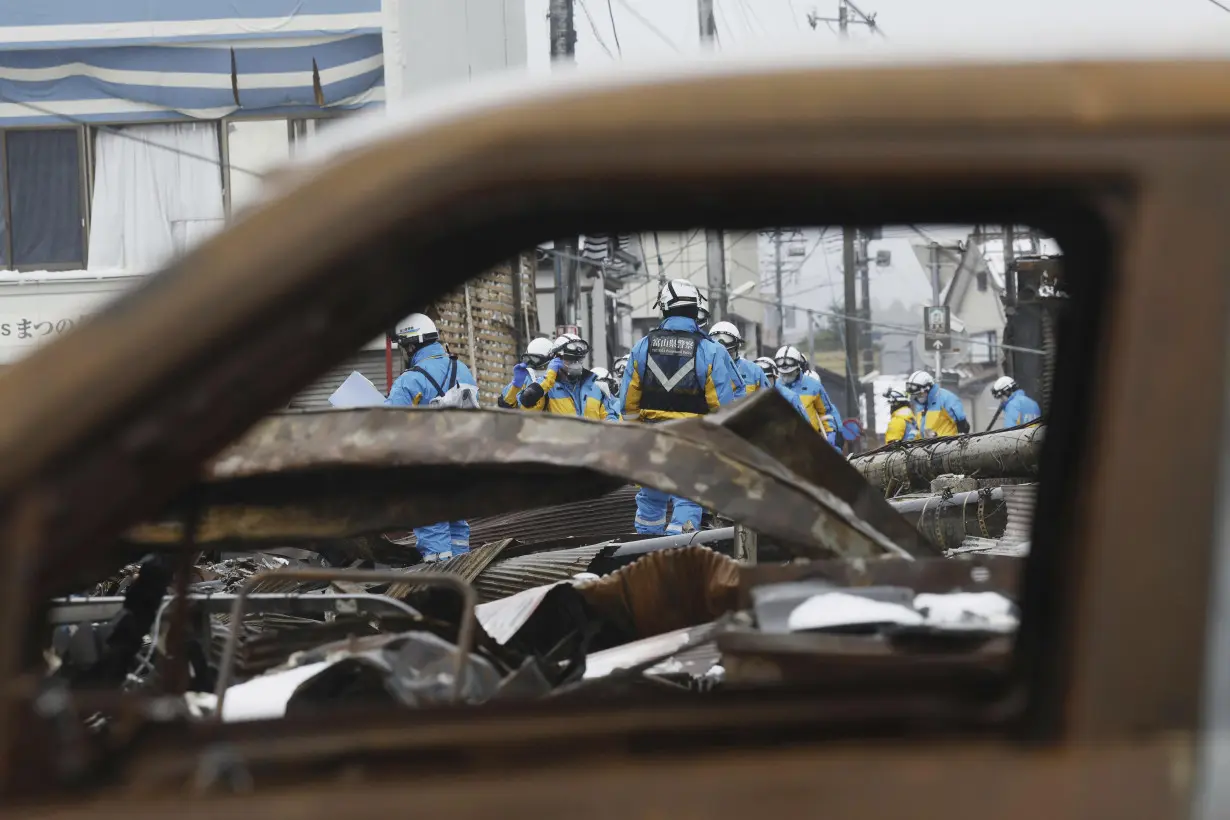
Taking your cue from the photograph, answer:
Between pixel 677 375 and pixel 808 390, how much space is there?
17.7ft

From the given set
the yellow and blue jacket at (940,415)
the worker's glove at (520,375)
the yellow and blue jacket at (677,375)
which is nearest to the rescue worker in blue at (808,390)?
the yellow and blue jacket at (940,415)

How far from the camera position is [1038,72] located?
128 centimetres

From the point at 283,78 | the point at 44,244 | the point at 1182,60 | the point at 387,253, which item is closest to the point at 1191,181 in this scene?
the point at 1182,60

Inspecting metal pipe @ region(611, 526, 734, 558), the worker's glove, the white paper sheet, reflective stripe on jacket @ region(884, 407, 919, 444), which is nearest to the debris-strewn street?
metal pipe @ region(611, 526, 734, 558)

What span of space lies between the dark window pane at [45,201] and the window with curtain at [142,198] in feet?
1.08

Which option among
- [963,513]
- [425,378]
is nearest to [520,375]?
[425,378]

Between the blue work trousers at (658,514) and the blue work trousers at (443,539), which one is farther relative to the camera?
the blue work trousers at (658,514)

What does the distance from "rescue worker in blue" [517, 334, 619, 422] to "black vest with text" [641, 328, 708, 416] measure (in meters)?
2.74

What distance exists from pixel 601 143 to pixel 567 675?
1729 mm

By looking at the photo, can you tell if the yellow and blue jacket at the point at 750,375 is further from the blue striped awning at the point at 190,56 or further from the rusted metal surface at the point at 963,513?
the blue striped awning at the point at 190,56

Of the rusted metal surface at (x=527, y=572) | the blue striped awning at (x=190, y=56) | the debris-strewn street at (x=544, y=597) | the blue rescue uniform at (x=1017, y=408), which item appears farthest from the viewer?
the blue rescue uniform at (x=1017, y=408)

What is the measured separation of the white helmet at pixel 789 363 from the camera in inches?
646

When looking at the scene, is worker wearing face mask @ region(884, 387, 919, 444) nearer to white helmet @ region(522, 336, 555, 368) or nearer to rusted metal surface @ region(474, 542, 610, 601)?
white helmet @ region(522, 336, 555, 368)

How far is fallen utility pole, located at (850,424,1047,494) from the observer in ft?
29.4
